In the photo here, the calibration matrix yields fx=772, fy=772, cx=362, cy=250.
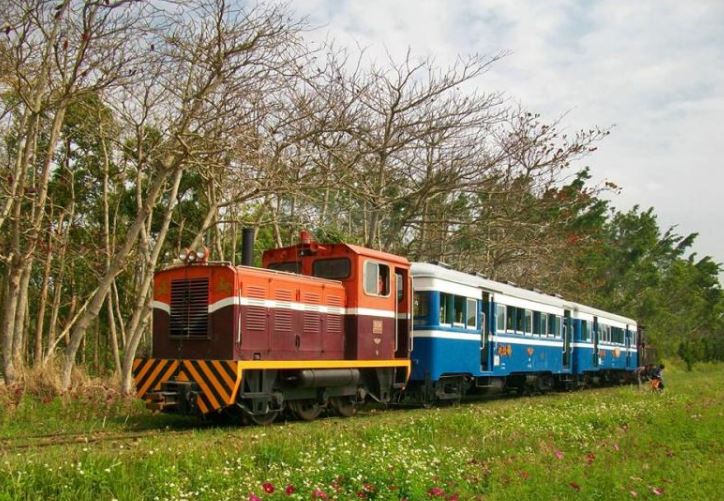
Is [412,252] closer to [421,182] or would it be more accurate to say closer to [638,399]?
[421,182]

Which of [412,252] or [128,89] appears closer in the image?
[128,89]

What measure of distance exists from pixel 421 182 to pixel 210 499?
15913 mm

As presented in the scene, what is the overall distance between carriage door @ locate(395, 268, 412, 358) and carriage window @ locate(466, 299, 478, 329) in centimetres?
237

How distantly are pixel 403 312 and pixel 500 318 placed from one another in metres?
4.30

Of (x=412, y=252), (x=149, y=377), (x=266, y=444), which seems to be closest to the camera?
(x=266, y=444)

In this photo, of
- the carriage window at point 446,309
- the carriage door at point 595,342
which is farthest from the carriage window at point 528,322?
the carriage door at point 595,342

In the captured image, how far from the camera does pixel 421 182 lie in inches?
845

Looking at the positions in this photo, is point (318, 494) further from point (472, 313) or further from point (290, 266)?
point (472, 313)

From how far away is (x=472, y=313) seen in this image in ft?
56.2

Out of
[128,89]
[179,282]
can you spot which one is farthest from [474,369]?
[128,89]

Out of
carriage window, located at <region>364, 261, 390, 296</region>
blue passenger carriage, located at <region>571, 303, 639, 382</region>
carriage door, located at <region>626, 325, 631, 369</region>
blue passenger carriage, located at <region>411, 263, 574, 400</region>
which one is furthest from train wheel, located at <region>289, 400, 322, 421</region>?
carriage door, located at <region>626, 325, 631, 369</region>

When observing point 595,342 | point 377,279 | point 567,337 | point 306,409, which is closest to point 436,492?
point 306,409

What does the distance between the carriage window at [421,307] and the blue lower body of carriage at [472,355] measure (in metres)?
0.26

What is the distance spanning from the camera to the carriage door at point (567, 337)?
2352 centimetres
